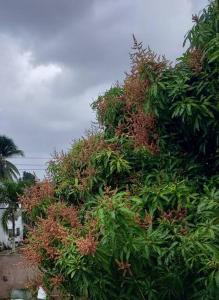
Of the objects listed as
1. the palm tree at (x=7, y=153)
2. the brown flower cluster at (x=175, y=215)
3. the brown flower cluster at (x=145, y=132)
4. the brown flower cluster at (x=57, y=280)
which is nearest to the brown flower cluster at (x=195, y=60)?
the brown flower cluster at (x=145, y=132)

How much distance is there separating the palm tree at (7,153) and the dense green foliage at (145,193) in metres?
30.5

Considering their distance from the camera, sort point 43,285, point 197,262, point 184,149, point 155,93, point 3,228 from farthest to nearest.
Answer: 1. point 3,228
2. point 43,285
3. point 184,149
4. point 155,93
5. point 197,262

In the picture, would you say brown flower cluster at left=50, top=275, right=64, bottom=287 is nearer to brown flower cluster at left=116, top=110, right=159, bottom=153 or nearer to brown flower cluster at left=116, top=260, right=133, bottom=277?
brown flower cluster at left=116, top=260, right=133, bottom=277

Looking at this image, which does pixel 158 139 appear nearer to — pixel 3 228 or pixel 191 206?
pixel 191 206

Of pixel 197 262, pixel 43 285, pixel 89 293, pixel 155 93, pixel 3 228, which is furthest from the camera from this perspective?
pixel 3 228

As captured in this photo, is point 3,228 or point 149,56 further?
point 3,228

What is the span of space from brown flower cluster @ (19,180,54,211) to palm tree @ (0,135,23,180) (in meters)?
30.2

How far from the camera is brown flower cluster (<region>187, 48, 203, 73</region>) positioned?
3.76 meters

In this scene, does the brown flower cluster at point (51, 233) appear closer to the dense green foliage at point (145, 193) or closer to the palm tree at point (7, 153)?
the dense green foliage at point (145, 193)

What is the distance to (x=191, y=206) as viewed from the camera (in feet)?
11.1

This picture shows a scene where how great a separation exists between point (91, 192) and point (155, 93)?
0.79 meters

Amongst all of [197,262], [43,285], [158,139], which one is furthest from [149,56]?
[43,285]

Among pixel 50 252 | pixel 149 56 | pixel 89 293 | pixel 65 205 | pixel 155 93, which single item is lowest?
pixel 89 293

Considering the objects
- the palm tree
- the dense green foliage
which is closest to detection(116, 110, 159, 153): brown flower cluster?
the dense green foliage
